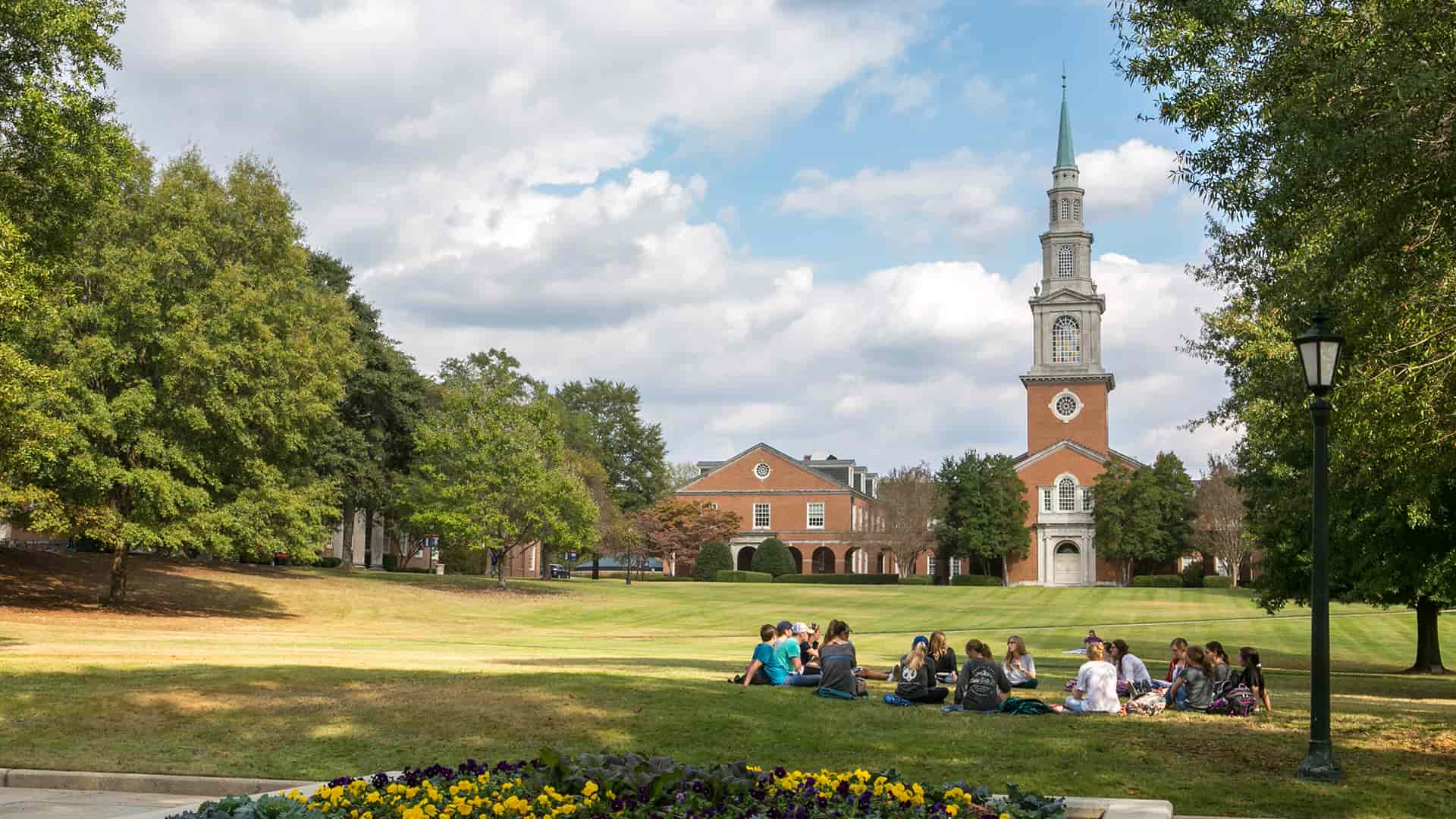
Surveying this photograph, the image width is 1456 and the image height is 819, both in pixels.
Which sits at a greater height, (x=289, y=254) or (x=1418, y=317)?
(x=289, y=254)

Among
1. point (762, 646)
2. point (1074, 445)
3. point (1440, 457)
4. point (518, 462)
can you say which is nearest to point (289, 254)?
point (518, 462)

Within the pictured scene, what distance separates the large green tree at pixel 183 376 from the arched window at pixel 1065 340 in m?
68.0

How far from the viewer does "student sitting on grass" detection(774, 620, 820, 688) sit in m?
17.0

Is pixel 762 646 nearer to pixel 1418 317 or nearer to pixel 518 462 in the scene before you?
pixel 1418 317

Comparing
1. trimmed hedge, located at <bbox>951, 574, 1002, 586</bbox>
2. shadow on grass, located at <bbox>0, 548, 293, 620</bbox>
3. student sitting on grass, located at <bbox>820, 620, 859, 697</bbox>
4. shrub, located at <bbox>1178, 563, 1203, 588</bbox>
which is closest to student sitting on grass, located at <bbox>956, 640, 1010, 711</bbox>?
student sitting on grass, located at <bbox>820, 620, 859, 697</bbox>

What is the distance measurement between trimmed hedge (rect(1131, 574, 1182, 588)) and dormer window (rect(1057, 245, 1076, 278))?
2556 cm

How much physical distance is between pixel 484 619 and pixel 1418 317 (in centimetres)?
3744

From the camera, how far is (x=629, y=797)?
25.4ft

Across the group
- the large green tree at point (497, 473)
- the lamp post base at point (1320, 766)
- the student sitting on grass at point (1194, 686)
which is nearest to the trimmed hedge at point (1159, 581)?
the large green tree at point (497, 473)

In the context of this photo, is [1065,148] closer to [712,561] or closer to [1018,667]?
[712,561]

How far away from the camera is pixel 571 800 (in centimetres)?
760

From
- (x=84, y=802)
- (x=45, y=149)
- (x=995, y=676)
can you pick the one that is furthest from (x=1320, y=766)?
(x=45, y=149)

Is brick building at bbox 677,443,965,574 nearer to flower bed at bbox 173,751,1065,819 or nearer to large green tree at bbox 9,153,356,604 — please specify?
large green tree at bbox 9,153,356,604

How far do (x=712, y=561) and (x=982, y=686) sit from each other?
73145 mm
